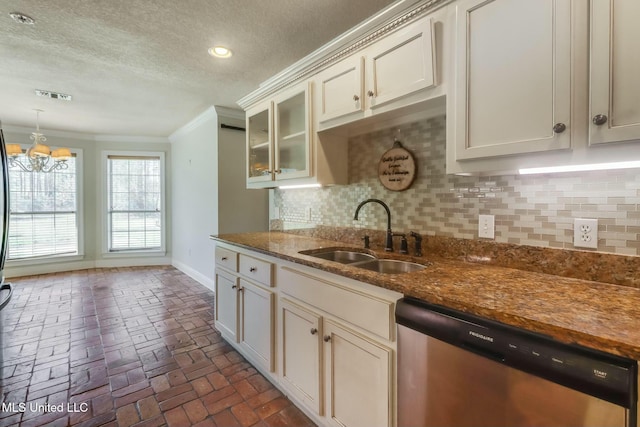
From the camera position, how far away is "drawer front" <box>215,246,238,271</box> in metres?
2.30


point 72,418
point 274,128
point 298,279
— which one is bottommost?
point 72,418

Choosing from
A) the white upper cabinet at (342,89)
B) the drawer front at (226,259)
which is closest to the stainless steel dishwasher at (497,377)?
the white upper cabinet at (342,89)

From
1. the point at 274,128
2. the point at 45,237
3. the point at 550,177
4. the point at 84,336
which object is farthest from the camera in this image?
the point at 45,237

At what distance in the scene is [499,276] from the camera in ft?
4.23

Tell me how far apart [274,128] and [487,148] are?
1.72 m

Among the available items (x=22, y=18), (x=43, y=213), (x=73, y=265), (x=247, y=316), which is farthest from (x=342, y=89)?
(x=73, y=265)

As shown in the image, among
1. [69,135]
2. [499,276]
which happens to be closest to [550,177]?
[499,276]

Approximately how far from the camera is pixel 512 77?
1149mm

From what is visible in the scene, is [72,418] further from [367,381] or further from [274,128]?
[274,128]

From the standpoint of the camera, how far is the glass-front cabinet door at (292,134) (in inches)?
85.1

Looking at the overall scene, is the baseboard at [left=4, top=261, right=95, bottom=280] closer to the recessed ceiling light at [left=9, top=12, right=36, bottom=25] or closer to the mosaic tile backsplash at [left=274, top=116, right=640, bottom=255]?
the recessed ceiling light at [left=9, top=12, right=36, bottom=25]

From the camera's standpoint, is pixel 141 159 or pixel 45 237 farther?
pixel 141 159

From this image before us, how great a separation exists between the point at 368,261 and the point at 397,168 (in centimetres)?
65

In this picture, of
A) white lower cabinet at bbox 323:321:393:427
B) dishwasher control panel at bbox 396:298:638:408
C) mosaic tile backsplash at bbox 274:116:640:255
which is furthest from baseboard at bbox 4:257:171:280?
dishwasher control panel at bbox 396:298:638:408
